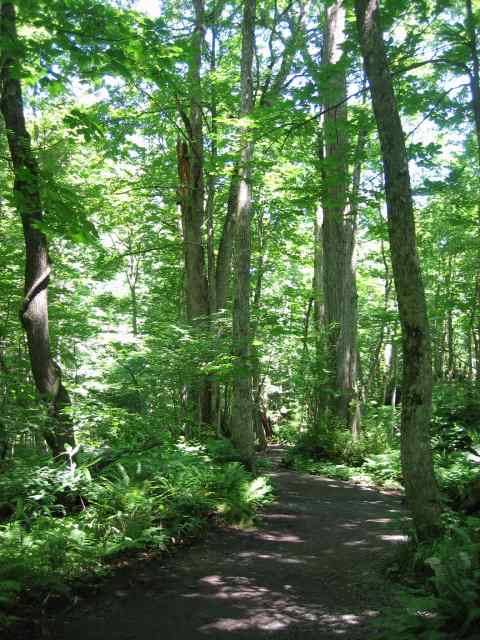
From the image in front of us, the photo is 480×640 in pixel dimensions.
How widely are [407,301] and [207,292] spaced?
8.75 metres

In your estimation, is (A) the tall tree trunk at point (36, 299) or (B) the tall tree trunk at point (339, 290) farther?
(B) the tall tree trunk at point (339, 290)

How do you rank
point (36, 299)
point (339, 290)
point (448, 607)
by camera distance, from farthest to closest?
point (339, 290)
point (36, 299)
point (448, 607)

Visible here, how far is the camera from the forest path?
4.11 metres

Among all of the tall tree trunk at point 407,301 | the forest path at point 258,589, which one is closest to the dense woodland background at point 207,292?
the tall tree trunk at point 407,301

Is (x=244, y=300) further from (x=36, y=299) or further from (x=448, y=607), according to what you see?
(x=448, y=607)

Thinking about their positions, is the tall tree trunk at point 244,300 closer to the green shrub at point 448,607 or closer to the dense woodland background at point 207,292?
the dense woodland background at point 207,292

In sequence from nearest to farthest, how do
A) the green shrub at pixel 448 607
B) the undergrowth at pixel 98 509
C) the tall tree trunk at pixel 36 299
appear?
the green shrub at pixel 448 607 < the undergrowth at pixel 98 509 < the tall tree trunk at pixel 36 299

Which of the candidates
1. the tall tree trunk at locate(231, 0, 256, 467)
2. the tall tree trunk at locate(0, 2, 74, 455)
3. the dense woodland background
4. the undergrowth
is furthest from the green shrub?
the tall tree trunk at locate(231, 0, 256, 467)

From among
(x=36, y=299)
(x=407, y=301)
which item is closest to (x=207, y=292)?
(x=36, y=299)

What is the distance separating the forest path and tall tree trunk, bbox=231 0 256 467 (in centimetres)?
198

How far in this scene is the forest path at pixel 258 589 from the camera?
4.11m

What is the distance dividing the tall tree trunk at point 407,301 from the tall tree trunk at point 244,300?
3997 mm

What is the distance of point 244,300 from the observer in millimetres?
9664

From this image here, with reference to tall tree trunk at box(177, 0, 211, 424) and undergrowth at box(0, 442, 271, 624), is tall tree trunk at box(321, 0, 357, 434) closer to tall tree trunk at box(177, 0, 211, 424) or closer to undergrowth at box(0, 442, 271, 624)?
tall tree trunk at box(177, 0, 211, 424)
